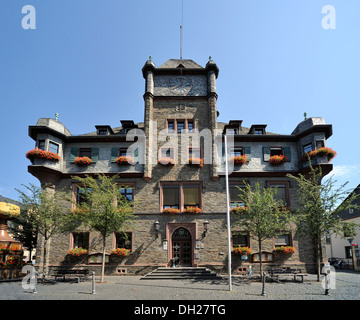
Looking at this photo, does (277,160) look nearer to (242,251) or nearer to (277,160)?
(277,160)

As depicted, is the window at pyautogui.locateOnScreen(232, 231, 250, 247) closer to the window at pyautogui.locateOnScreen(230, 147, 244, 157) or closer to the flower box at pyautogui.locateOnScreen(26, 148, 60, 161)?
the window at pyautogui.locateOnScreen(230, 147, 244, 157)

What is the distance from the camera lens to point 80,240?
75.4 ft

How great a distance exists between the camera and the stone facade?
22328 mm

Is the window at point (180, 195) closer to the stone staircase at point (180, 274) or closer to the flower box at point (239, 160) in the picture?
the flower box at point (239, 160)

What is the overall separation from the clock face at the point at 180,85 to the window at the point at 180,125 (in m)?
2.74

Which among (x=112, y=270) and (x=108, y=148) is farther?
(x=108, y=148)

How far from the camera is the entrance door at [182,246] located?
893 inches

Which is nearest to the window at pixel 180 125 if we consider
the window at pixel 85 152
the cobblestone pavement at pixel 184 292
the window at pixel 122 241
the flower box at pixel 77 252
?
the window at pixel 85 152

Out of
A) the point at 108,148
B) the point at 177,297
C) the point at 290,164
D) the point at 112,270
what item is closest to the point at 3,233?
the point at 112,270

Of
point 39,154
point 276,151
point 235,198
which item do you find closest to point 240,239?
point 235,198

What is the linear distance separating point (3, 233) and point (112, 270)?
29.1 ft

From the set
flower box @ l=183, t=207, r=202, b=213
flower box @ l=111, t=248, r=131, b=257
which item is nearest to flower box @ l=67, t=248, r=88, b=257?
flower box @ l=111, t=248, r=131, b=257
